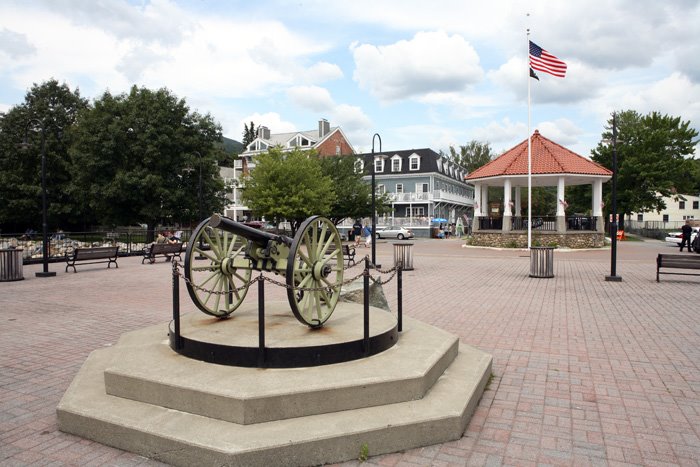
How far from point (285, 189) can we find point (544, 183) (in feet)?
58.6

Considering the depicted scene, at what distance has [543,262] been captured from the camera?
15.4 m

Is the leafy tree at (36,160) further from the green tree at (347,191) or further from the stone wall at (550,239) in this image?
the stone wall at (550,239)

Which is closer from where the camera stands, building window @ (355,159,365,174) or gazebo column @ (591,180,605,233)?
gazebo column @ (591,180,605,233)

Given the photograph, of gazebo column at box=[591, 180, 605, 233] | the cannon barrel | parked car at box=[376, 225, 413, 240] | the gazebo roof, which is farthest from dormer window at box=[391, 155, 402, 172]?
the cannon barrel

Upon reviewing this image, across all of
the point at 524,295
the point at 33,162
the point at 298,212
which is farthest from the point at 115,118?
the point at 524,295

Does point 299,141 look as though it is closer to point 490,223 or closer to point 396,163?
point 396,163

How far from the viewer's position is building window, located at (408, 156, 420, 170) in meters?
58.5

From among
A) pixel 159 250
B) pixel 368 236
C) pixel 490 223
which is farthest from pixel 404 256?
pixel 368 236

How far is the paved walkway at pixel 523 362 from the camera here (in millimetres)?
3919

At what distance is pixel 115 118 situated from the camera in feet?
117

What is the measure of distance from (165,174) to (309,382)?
1393 inches

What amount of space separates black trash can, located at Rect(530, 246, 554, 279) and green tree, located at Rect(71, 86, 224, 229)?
24988mm

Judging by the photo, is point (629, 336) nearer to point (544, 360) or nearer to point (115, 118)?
point (544, 360)

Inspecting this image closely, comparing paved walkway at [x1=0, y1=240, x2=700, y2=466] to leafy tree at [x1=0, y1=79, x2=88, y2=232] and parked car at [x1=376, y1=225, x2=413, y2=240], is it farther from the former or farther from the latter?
parked car at [x1=376, y1=225, x2=413, y2=240]
